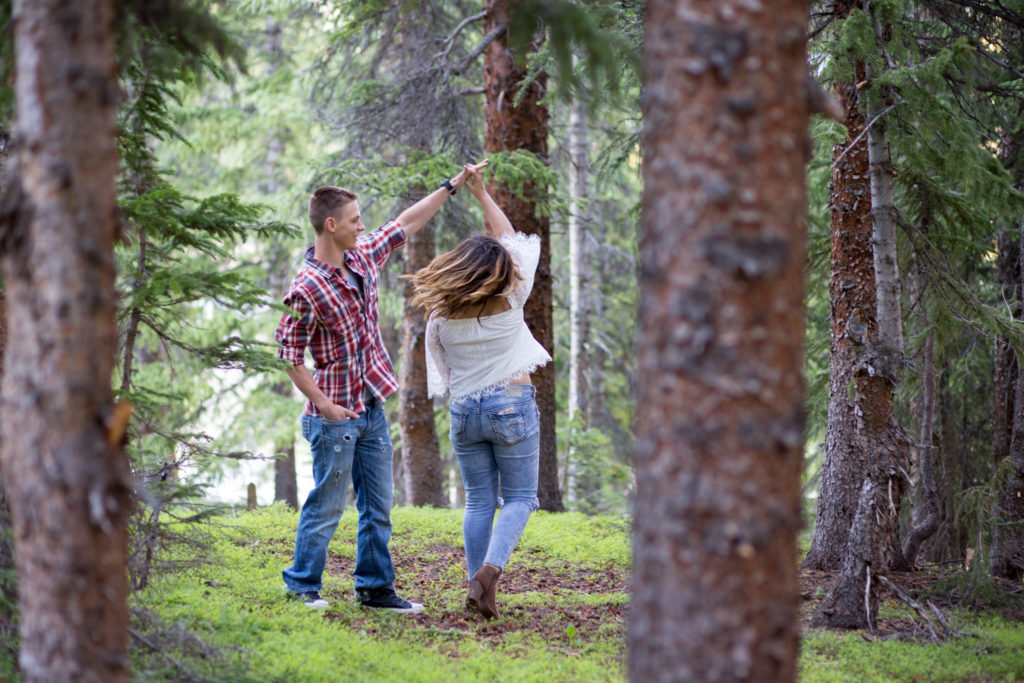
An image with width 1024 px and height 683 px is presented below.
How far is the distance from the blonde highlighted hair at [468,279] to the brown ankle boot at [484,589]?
1522mm

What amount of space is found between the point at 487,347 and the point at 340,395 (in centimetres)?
92

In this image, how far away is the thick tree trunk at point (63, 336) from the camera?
2.36 m

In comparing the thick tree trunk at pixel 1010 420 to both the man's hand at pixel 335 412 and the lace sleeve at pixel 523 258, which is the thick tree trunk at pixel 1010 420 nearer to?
the lace sleeve at pixel 523 258

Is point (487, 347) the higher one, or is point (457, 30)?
point (457, 30)

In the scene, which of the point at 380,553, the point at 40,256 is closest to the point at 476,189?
the point at 380,553

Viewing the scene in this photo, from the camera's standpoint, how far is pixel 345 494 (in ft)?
15.9

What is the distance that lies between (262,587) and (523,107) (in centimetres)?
537

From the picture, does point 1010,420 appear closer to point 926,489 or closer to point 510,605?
point 926,489

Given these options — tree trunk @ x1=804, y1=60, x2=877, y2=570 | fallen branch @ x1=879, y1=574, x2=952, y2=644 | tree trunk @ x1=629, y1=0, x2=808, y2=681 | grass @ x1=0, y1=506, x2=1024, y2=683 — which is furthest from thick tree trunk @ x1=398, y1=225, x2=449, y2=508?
tree trunk @ x1=629, y1=0, x2=808, y2=681

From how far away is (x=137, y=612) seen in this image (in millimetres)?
3695

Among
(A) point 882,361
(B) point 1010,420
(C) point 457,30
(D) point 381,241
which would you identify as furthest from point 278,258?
(B) point 1010,420

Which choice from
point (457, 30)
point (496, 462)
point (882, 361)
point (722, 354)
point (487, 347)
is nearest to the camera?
point (722, 354)

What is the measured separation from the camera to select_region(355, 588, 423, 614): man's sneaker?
16.5 ft

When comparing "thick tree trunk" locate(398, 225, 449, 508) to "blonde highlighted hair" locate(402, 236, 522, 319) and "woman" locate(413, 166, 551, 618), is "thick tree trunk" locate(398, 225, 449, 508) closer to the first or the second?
"woman" locate(413, 166, 551, 618)
